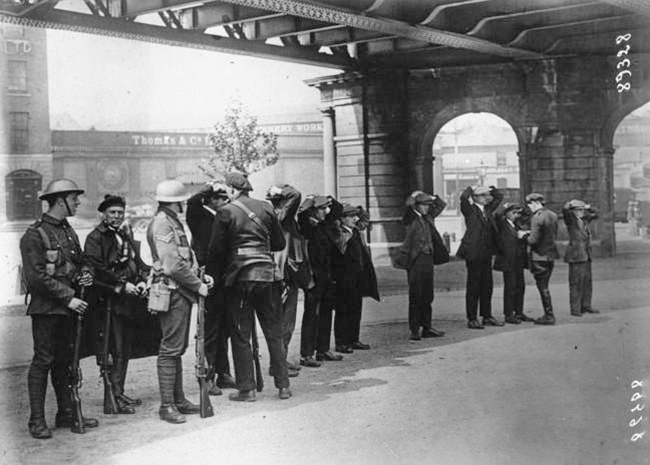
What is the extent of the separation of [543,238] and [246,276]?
5.39 metres

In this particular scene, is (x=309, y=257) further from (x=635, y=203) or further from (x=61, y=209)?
(x=635, y=203)

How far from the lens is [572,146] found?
18.9 metres

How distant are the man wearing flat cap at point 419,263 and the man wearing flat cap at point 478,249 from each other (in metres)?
0.69

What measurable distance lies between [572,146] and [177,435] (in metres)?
15.2

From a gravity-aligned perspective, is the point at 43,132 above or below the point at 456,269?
above

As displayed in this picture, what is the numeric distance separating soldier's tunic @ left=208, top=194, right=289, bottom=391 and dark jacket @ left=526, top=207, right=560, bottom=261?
4.92 meters

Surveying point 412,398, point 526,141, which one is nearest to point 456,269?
point 526,141

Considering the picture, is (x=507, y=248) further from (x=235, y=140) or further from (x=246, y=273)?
(x=235, y=140)

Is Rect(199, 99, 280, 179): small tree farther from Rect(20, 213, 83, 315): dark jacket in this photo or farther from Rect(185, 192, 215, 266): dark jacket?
Rect(20, 213, 83, 315): dark jacket

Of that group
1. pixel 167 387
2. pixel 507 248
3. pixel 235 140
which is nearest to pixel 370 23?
pixel 507 248

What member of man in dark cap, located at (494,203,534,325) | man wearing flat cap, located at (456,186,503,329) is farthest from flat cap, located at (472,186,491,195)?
man in dark cap, located at (494,203,534,325)

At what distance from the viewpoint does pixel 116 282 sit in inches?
262

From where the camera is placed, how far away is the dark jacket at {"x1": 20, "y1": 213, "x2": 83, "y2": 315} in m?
5.82

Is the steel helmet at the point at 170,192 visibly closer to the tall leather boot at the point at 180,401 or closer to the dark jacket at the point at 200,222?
the dark jacket at the point at 200,222
